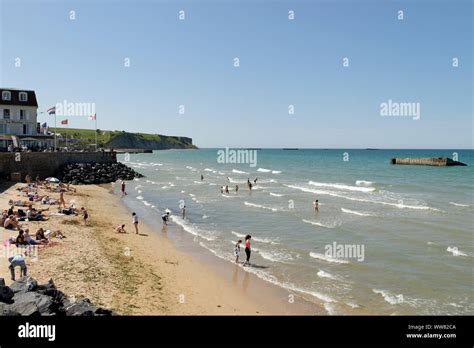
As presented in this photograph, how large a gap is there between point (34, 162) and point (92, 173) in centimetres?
933

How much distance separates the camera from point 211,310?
14.5m

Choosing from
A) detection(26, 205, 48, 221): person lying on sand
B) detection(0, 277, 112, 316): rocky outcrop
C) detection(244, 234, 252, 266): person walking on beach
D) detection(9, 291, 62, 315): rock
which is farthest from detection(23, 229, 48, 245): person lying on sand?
detection(244, 234, 252, 266): person walking on beach

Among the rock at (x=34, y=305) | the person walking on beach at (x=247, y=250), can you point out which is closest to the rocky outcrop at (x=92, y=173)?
the person walking on beach at (x=247, y=250)

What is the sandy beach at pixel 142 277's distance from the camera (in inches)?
566

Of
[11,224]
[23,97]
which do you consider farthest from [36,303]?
[23,97]

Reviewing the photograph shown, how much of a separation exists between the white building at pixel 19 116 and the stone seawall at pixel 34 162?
3167 mm

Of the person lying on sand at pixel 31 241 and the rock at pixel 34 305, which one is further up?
the rock at pixel 34 305

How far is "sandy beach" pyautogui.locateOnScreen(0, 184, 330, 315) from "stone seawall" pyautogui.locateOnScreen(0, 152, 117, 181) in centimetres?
2158

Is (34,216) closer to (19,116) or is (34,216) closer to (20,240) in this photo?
(20,240)

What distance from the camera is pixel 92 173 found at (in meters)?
55.1

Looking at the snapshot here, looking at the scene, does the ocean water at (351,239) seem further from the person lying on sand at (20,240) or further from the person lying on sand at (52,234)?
the person lying on sand at (20,240)
